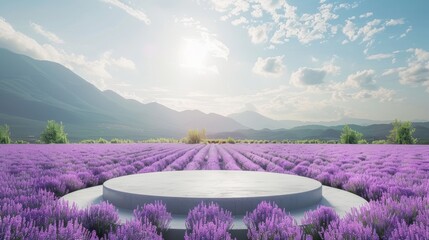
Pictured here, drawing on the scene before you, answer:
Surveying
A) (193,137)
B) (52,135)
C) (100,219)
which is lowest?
(100,219)

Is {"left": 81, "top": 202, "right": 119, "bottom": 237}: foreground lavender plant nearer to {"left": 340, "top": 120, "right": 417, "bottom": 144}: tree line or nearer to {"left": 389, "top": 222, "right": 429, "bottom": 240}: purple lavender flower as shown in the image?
{"left": 389, "top": 222, "right": 429, "bottom": 240}: purple lavender flower

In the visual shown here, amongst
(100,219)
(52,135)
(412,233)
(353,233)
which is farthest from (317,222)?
(52,135)

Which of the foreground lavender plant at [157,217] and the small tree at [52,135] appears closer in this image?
the foreground lavender plant at [157,217]

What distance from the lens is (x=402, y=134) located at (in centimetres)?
6431

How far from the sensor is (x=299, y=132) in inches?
6294

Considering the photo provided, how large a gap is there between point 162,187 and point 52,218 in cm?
286

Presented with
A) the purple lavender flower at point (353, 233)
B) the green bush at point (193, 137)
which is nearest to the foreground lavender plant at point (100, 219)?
the purple lavender flower at point (353, 233)

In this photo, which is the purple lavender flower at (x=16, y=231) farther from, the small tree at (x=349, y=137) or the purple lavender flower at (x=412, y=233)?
the small tree at (x=349, y=137)

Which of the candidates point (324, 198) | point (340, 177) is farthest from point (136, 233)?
point (340, 177)

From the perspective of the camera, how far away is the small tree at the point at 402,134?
209 ft

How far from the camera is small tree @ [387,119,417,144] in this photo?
63.8 m

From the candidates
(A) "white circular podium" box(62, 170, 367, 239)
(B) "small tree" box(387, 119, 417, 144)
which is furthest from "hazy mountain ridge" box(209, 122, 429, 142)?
(A) "white circular podium" box(62, 170, 367, 239)

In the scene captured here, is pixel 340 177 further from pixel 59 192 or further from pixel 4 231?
pixel 4 231

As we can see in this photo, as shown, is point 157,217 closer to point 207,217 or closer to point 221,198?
point 207,217
